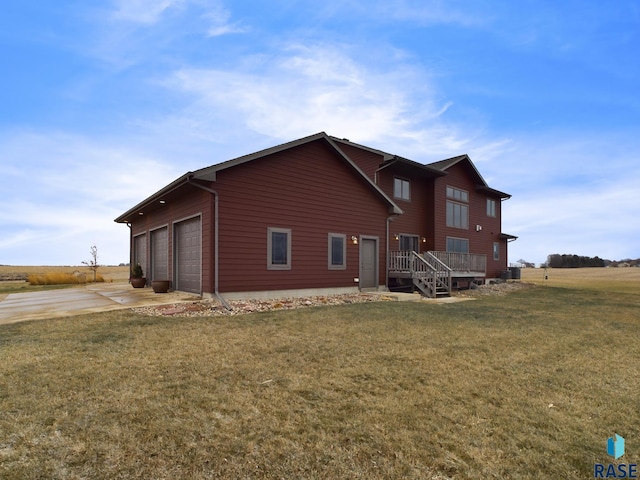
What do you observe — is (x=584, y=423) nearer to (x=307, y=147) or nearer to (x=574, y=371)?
(x=574, y=371)

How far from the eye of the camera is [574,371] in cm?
507

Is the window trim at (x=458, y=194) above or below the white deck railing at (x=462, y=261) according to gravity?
above

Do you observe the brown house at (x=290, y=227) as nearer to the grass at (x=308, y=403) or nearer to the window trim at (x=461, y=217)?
the window trim at (x=461, y=217)

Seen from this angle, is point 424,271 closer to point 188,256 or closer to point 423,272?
point 423,272

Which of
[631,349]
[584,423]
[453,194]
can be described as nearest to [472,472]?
[584,423]

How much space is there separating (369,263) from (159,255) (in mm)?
9585

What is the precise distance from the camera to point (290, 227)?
13.0 meters

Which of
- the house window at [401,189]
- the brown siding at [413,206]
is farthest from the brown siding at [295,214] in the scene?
the house window at [401,189]

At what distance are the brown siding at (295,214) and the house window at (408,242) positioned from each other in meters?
4.14

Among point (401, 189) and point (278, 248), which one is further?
point (401, 189)

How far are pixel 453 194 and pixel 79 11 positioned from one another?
2024cm

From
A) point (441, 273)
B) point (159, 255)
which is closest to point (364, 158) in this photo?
point (441, 273)

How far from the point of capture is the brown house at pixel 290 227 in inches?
454

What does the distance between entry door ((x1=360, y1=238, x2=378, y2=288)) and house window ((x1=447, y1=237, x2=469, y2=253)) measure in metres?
8.30
